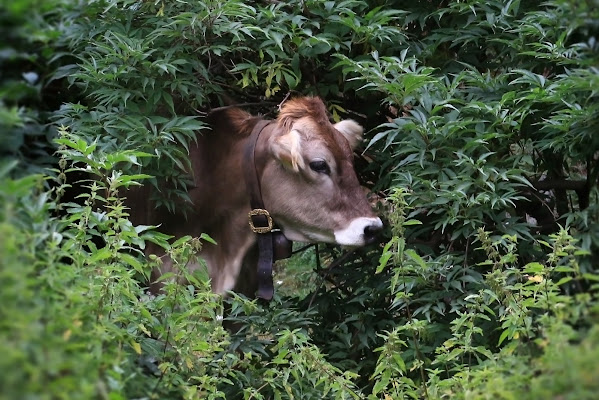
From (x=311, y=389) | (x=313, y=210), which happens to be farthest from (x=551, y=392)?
(x=313, y=210)

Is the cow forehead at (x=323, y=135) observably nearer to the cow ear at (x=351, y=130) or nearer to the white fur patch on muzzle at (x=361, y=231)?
the cow ear at (x=351, y=130)

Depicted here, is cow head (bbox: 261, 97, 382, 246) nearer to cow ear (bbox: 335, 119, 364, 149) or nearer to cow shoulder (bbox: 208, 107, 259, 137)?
cow ear (bbox: 335, 119, 364, 149)

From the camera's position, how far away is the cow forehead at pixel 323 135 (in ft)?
16.1

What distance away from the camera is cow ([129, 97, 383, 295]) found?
4.91 meters

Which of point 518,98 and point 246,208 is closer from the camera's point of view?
point 518,98

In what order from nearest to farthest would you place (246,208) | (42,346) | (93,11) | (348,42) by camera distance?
(42,346) → (93,11) → (348,42) → (246,208)

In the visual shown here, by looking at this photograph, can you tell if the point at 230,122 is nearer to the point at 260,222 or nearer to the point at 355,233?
the point at 260,222

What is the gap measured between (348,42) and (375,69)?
0.35 meters

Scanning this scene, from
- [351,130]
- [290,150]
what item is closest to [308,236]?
[290,150]

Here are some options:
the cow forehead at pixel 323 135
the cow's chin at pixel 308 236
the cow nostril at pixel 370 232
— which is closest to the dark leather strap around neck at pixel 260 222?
the cow's chin at pixel 308 236

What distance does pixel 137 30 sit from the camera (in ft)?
15.1

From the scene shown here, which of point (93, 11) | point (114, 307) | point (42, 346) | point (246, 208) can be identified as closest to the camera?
point (42, 346)

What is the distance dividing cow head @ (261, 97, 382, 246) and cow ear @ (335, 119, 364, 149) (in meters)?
0.08

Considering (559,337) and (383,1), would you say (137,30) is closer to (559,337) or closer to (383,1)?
(383,1)
